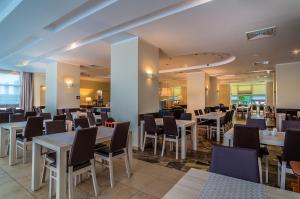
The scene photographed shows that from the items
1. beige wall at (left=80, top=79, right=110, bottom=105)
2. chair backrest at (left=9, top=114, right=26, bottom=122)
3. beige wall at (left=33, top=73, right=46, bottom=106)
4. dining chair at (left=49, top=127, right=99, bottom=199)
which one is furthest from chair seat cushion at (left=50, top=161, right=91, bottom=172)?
beige wall at (left=80, top=79, right=110, bottom=105)

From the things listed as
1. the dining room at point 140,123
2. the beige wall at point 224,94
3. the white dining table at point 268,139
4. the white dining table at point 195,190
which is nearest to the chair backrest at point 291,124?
the dining room at point 140,123

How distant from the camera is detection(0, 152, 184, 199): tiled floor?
2246 millimetres

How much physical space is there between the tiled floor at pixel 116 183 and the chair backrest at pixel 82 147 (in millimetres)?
542

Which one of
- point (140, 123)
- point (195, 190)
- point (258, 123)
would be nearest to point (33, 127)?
point (140, 123)

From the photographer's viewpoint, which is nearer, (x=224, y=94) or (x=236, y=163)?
(x=236, y=163)

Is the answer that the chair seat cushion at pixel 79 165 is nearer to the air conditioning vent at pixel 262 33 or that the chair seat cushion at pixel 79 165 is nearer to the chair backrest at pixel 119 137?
the chair backrest at pixel 119 137

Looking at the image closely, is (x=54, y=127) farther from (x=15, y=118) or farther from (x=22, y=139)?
(x=15, y=118)

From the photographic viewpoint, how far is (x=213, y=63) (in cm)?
829

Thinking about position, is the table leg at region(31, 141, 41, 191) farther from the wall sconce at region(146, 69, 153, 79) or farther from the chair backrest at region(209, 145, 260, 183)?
the wall sconce at region(146, 69, 153, 79)

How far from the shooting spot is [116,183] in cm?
256

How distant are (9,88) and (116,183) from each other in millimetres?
9686

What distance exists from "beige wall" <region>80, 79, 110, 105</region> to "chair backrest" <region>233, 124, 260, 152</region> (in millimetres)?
11830

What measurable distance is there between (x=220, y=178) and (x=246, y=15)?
328 cm

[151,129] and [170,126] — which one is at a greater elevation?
[170,126]
